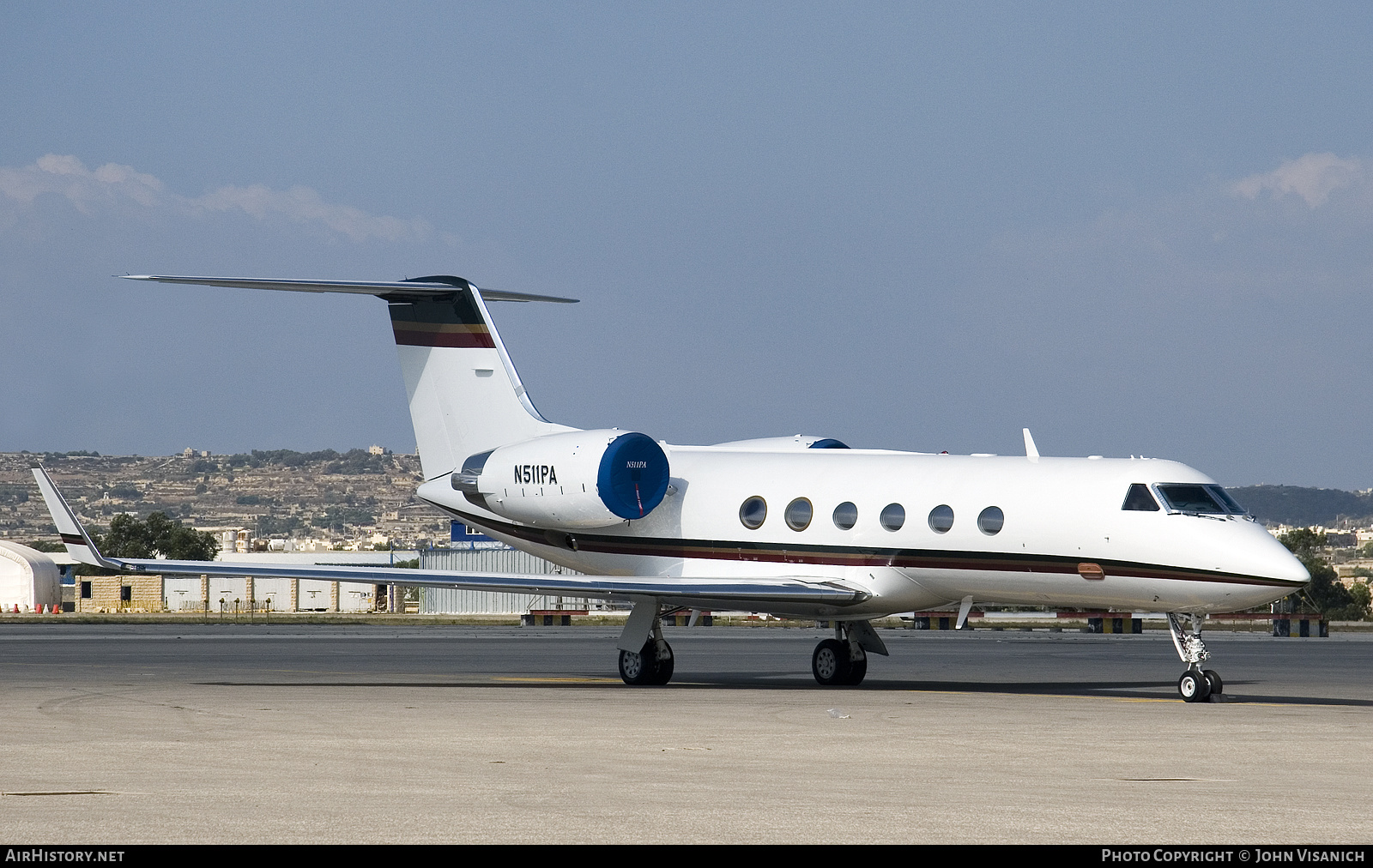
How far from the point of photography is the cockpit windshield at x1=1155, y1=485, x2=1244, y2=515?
2097 centimetres

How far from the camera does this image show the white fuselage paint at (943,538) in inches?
811

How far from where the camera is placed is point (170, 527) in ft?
398

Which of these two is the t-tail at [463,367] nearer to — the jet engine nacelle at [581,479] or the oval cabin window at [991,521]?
the jet engine nacelle at [581,479]

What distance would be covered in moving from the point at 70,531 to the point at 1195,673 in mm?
14035

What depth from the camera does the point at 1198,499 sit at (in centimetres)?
2106

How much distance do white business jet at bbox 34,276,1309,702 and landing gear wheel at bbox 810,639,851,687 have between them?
0.03m

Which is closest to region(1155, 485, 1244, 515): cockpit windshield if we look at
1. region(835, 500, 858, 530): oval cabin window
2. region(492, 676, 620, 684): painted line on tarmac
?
region(835, 500, 858, 530): oval cabin window

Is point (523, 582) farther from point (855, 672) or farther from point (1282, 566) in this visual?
point (1282, 566)

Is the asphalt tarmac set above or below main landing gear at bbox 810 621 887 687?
below

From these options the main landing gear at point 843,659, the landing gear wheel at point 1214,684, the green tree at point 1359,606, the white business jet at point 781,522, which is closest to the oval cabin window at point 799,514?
the white business jet at point 781,522

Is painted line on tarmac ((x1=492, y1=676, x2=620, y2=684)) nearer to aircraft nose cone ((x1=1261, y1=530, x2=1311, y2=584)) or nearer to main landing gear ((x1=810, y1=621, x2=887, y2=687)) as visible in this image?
main landing gear ((x1=810, y1=621, x2=887, y2=687))

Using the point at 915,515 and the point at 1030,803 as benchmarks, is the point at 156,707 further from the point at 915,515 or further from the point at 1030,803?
the point at 1030,803

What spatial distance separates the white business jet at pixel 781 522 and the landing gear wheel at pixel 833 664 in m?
0.03

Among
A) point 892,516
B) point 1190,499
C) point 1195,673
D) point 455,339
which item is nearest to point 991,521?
point 892,516
